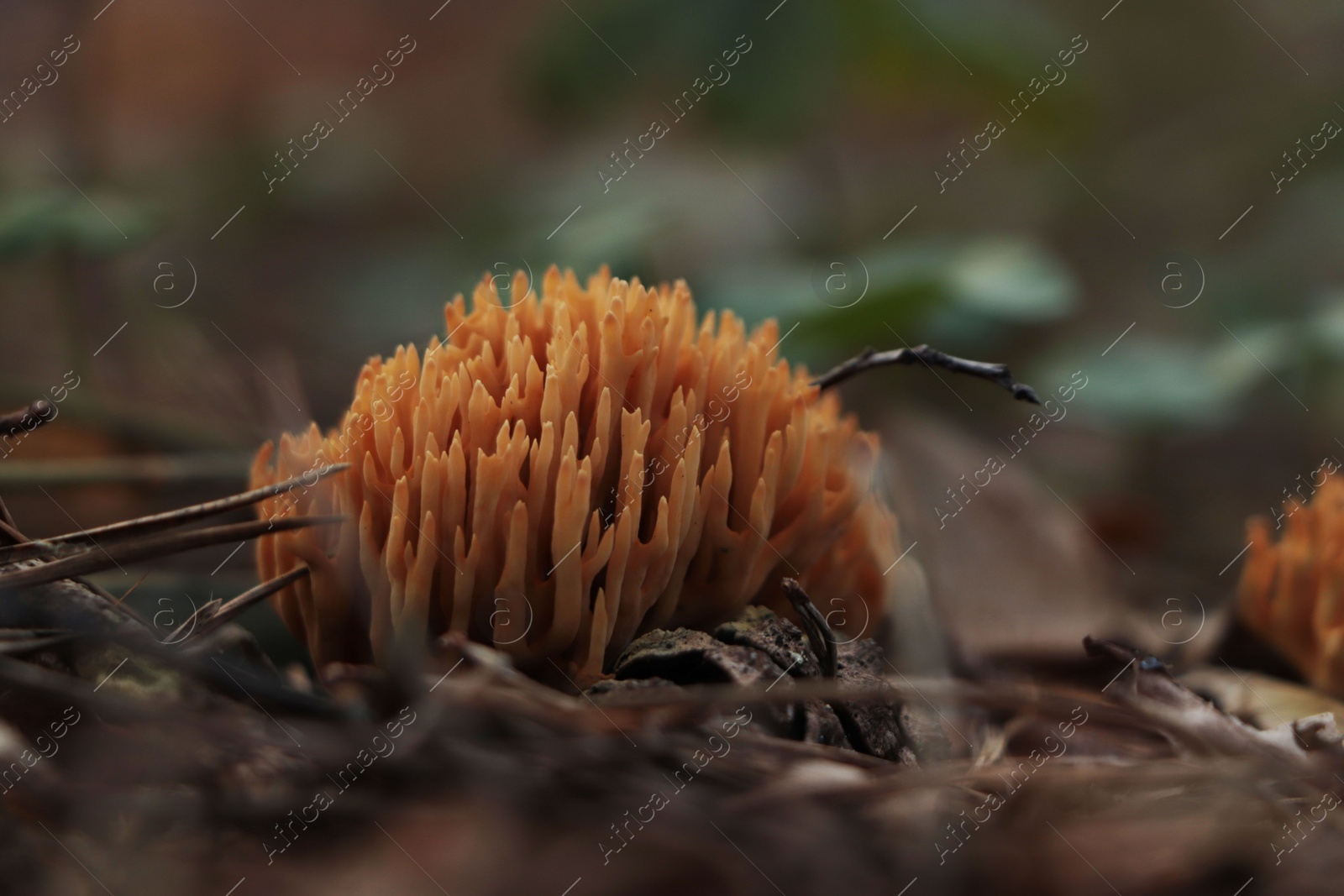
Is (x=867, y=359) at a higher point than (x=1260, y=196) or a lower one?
higher

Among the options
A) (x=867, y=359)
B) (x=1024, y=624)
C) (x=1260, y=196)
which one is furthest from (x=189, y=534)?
(x=1260, y=196)

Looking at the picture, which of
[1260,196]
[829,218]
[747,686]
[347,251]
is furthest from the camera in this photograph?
[347,251]

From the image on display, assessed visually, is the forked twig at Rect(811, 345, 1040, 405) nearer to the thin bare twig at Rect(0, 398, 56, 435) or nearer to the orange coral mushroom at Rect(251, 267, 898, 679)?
the orange coral mushroom at Rect(251, 267, 898, 679)

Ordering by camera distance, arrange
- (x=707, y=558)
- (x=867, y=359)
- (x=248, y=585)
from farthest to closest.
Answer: (x=248, y=585), (x=867, y=359), (x=707, y=558)

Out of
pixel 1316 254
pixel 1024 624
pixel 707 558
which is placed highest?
pixel 707 558

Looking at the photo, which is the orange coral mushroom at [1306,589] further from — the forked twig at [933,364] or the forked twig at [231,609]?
the forked twig at [231,609]

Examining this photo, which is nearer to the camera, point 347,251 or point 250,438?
point 250,438

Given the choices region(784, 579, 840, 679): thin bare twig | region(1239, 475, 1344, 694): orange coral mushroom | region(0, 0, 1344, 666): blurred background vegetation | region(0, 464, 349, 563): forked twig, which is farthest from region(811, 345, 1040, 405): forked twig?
region(0, 0, 1344, 666): blurred background vegetation

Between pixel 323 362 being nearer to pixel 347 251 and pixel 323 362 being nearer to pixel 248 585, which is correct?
pixel 347 251
